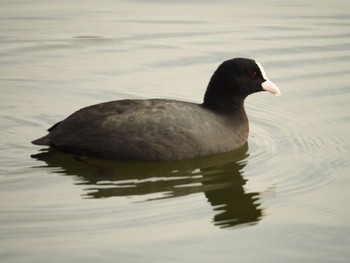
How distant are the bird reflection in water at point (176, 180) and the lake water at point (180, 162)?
0.06 feet

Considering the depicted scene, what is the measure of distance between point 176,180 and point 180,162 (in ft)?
1.51

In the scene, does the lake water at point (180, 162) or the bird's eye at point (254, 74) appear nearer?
the lake water at point (180, 162)

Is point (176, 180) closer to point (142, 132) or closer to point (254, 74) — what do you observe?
point (142, 132)

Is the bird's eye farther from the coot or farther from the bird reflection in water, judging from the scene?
the bird reflection in water

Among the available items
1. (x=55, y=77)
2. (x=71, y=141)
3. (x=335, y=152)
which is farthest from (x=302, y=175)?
(x=55, y=77)

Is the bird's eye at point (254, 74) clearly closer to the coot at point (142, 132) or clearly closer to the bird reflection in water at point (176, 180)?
the coot at point (142, 132)

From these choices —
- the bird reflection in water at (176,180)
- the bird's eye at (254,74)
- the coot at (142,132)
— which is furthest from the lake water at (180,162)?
the bird's eye at (254,74)

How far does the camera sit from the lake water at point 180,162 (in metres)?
6.07

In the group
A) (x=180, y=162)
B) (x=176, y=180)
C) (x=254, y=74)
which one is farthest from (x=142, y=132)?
(x=254, y=74)

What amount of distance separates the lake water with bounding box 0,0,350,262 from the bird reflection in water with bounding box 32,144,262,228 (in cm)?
2

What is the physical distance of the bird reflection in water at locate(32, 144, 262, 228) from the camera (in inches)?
272

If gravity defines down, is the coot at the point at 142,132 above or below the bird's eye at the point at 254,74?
below

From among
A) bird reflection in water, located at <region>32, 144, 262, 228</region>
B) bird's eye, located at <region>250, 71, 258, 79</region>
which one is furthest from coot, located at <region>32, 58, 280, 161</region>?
bird's eye, located at <region>250, 71, 258, 79</region>

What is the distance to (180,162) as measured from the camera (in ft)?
26.0
